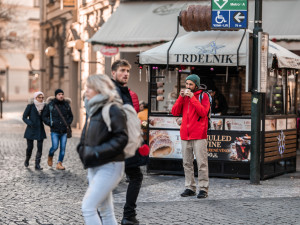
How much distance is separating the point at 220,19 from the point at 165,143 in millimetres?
2401

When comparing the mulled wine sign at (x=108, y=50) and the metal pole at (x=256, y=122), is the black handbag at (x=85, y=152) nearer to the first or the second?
the metal pole at (x=256, y=122)

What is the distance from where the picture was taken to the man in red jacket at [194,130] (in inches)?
321

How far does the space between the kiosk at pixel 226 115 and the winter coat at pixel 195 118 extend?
1.61 m

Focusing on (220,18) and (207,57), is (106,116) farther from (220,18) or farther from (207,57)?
(207,57)

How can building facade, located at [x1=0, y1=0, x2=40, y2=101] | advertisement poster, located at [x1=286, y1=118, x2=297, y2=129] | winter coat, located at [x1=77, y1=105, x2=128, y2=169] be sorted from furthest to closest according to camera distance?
building facade, located at [x1=0, y1=0, x2=40, y2=101] < advertisement poster, located at [x1=286, y1=118, x2=297, y2=129] < winter coat, located at [x1=77, y1=105, x2=128, y2=169]

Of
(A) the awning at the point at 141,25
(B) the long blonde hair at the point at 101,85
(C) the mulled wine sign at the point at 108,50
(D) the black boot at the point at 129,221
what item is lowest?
(D) the black boot at the point at 129,221

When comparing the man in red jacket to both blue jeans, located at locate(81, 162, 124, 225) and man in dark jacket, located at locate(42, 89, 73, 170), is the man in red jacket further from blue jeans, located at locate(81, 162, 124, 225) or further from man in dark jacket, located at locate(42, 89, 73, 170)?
man in dark jacket, located at locate(42, 89, 73, 170)

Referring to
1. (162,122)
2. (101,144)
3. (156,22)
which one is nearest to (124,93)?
(101,144)

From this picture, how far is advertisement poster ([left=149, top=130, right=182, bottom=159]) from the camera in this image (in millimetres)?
10570

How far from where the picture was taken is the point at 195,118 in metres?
8.19

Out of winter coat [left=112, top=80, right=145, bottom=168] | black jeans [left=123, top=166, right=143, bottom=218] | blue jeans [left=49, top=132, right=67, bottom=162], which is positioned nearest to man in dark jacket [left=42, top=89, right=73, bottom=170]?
blue jeans [left=49, top=132, right=67, bottom=162]

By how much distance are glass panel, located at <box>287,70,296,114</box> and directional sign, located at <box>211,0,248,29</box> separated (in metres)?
1.82

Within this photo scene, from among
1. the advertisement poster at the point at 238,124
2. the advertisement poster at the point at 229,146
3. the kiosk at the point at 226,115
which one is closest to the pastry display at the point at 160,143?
the kiosk at the point at 226,115

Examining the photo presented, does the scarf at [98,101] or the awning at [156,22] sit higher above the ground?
the awning at [156,22]
